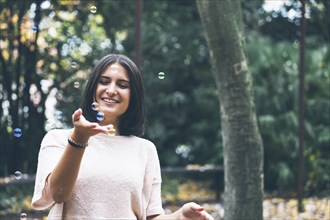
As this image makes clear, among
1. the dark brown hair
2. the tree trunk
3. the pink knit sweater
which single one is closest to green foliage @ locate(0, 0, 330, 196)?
the tree trunk

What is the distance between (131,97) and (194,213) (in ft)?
1.77

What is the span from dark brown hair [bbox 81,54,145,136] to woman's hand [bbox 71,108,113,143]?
1.47 ft

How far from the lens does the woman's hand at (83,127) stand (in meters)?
1.94

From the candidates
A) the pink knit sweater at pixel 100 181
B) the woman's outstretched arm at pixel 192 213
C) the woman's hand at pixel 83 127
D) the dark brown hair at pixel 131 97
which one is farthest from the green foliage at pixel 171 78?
the woman's hand at pixel 83 127

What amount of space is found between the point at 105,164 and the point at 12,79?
619 cm

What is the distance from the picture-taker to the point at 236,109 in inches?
187

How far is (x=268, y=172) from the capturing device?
9.66 meters

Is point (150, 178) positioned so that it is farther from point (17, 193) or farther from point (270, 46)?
point (270, 46)

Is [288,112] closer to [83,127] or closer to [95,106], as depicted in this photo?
[95,106]

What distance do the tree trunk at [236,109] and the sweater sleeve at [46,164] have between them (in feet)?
8.42

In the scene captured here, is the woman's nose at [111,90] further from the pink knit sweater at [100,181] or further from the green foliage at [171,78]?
the green foliage at [171,78]

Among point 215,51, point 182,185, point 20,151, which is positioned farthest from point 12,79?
point 215,51

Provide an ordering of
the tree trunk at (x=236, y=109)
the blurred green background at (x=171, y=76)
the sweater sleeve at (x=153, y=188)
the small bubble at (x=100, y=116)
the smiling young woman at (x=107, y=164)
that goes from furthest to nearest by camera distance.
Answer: the blurred green background at (x=171, y=76) < the tree trunk at (x=236, y=109) < the sweater sleeve at (x=153, y=188) < the small bubble at (x=100, y=116) < the smiling young woman at (x=107, y=164)

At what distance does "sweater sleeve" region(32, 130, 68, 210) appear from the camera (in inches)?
87.7
